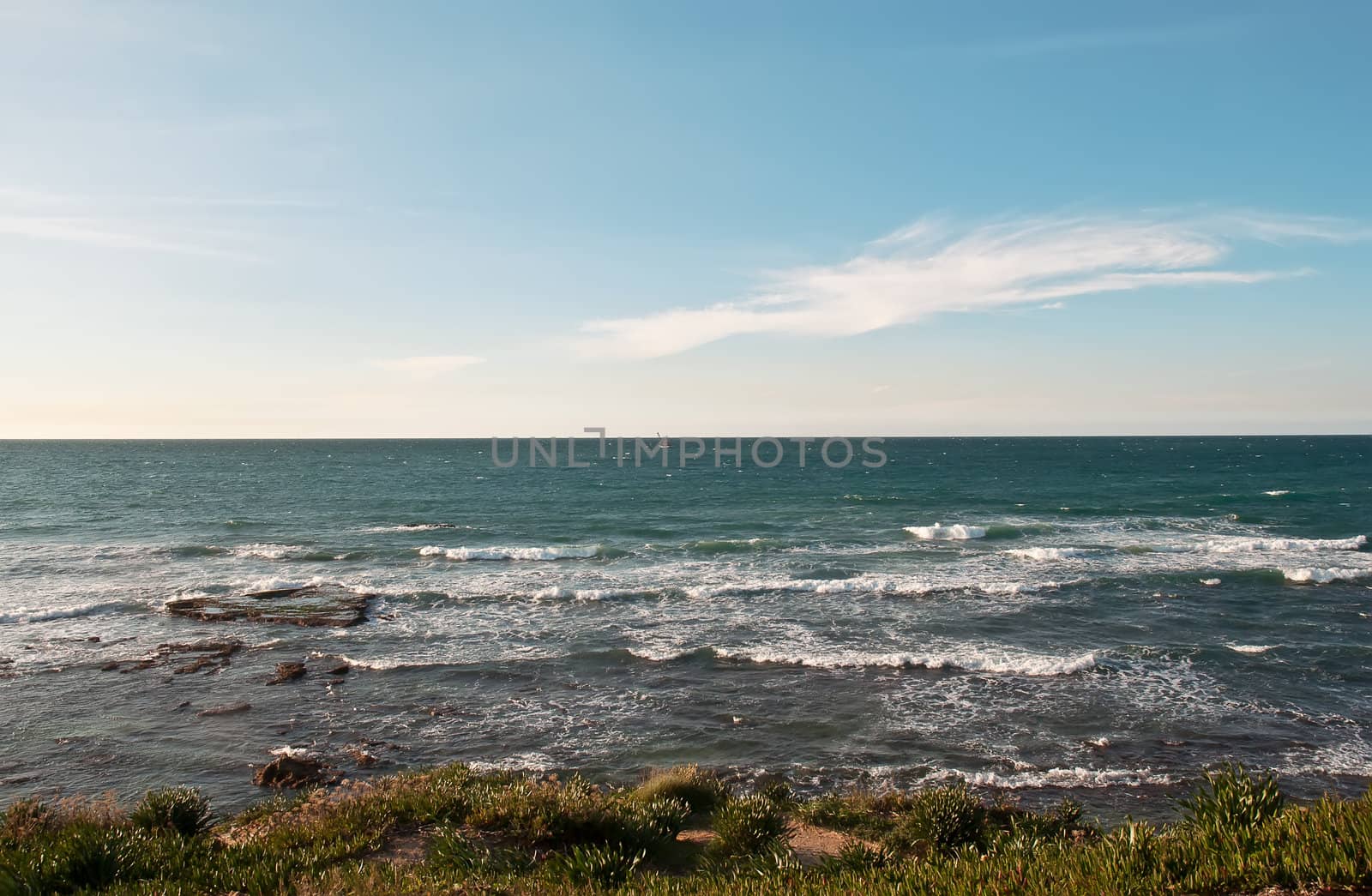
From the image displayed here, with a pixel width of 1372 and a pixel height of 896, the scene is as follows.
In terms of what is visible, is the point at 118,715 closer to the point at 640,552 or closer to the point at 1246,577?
the point at 640,552

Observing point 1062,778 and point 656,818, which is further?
point 1062,778

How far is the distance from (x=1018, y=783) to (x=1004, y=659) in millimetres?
8110

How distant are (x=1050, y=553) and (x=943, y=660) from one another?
20.2 m

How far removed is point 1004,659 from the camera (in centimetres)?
2208

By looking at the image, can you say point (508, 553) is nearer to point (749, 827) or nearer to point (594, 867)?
point (749, 827)

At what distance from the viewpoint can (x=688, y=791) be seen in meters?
12.7

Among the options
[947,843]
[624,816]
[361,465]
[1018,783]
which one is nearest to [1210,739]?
[1018,783]

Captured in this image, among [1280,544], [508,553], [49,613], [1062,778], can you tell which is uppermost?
[1280,544]

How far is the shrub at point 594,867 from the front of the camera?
8.73 meters

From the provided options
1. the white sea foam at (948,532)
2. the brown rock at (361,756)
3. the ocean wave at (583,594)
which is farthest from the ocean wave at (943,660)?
the white sea foam at (948,532)

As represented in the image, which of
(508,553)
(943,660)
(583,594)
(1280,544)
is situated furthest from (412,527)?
(1280,544)

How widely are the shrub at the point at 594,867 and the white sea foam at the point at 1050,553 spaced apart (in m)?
34.7

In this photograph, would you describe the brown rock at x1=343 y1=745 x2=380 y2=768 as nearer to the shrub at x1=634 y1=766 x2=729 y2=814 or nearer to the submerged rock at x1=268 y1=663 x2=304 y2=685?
the submerged rock at x1=268 y1=663 x2=304 y2=685

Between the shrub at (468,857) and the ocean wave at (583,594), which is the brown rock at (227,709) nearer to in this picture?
the shrub at (468,857)
